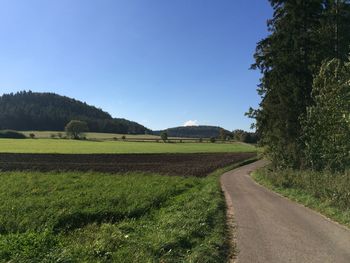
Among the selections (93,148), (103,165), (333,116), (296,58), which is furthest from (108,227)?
(93,148)

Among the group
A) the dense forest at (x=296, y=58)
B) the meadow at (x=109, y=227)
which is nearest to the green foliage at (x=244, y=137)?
the dense forest at (x=296, y=58)

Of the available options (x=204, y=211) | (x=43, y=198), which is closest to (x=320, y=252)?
(x=204, y=211)

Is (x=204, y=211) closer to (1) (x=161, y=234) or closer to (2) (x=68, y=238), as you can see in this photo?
(1) (x=161, y=234)

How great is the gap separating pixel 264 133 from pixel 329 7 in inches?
425

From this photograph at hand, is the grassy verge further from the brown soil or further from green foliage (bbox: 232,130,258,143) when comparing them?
green foliage (bbox: 232,130,258,143)

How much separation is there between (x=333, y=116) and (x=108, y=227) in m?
11.9

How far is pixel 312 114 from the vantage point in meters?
20.8

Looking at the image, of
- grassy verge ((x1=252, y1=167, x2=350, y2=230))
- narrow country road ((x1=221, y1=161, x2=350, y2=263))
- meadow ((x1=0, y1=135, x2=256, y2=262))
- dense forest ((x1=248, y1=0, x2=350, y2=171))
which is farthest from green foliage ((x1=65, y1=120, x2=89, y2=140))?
narrow country road ((x1=221, y1=161, x2=350, y2=263))

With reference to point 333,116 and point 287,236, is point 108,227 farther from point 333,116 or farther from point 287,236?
point 333,116

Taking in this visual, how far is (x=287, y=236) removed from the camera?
35.6 feet

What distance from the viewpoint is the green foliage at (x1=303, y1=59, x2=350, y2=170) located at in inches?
682

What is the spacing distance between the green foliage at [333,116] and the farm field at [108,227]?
6177 millimetres

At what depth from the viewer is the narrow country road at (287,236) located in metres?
8.84

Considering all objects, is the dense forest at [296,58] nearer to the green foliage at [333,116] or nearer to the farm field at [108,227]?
the green foliage at [333,116]
